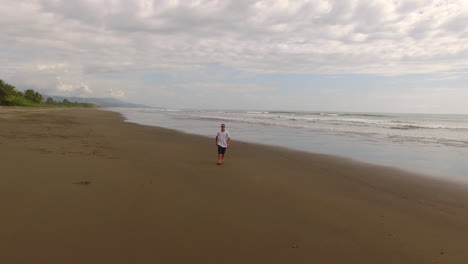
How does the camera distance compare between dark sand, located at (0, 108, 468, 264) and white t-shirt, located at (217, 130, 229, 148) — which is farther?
white t-shirt, located at (217, 130, 229, 148)

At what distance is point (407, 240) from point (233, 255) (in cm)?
299

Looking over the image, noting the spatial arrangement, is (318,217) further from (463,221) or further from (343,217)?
(463,221)

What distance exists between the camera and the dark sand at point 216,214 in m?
4.18

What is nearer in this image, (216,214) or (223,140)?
(216,214)

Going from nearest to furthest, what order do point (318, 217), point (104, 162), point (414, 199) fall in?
point (318, 217)
point (414, 199)
point (104, 162)

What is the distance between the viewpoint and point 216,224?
517 cm

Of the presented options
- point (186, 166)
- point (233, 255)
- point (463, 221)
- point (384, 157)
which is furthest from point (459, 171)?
point (233, 255)

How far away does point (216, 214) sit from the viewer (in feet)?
18.5

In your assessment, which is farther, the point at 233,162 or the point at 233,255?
the point at 233,162

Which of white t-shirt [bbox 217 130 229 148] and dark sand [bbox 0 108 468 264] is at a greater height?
white t-shirt [bbox 217 130 229 148]

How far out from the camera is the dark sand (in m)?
4.18

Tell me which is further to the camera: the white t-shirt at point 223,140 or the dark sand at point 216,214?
the white t-shirt at point 223,140

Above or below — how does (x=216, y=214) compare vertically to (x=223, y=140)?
→ below

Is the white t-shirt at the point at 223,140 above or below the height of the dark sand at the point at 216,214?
above
